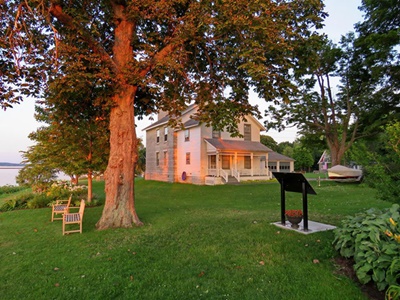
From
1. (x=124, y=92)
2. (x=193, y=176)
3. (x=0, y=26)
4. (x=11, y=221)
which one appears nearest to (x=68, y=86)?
(x=124, y=92)

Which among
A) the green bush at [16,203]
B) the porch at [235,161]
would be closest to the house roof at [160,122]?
the porch at [235,161]

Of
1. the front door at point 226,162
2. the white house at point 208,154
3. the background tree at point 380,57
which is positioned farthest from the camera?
the front door at point 226,162

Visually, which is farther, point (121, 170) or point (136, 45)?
point (136, 45)

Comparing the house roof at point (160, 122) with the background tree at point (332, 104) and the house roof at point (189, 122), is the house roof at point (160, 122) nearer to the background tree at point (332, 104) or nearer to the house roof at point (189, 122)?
the house roof at point (189, 122)

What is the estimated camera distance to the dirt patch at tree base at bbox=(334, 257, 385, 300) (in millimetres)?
3285

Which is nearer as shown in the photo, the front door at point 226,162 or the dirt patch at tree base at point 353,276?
the dirt patch at tree base at point 353,276

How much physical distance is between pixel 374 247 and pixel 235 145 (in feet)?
73.7

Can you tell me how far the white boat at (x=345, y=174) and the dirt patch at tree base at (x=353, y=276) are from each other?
21.3m

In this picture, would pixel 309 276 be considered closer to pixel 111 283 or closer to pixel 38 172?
pixel 111 283

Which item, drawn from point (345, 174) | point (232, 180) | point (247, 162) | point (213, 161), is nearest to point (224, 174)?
point (232, 180)

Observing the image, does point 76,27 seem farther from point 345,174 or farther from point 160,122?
point 345,174

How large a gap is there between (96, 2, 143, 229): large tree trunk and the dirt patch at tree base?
5494 mm

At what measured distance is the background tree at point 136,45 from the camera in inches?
265

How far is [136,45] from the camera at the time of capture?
28.8 feet
